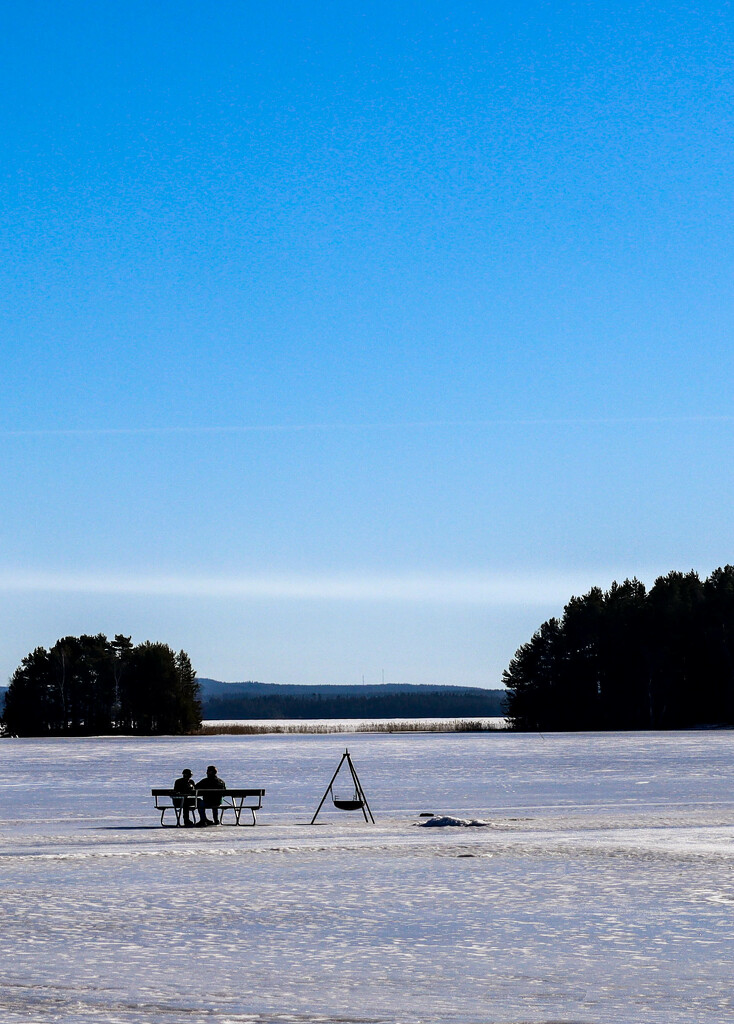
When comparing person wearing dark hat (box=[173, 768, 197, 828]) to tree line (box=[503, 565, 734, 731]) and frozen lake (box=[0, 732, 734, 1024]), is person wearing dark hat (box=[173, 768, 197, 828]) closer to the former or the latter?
frozen lake (box=[0, 732, 734, 1024])

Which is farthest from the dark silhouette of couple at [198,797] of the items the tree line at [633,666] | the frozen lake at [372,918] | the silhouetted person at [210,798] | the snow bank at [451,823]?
the tree line at [633,666]

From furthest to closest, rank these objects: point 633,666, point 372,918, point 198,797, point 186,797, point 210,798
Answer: point 633,666, point 198,797, point 210,798, point 186,797, point 372,918

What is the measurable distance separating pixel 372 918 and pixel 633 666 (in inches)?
5040

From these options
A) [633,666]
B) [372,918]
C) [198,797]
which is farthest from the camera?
[633,666]

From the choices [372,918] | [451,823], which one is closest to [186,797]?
[451,823]

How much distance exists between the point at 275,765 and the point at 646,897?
53.9 m

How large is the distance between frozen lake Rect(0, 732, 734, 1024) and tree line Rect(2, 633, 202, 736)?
111 meters

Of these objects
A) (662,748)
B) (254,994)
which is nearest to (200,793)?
(254,994)

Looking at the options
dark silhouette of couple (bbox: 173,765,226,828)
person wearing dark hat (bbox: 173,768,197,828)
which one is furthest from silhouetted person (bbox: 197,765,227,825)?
person wearing dark hat (bbox: 173,768,197,828)

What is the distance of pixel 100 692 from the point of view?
14588cm

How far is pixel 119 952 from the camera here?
528 inches

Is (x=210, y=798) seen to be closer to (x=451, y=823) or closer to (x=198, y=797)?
(x=198, y=797)

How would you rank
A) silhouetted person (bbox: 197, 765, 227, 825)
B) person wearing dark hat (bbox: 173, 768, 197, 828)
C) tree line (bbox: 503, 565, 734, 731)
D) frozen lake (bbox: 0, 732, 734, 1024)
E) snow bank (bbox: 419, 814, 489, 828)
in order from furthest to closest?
tree line (bbox: 503, 565, 734, 731)
silhouetted person (bbox: 197, 765, 227, 825)
person wearing dark hat (bbox: 173, 768, 197, 828)
snow bank (bbox: 419, 814, 489, 828)
frozen lake (bbox: 0, 732, 734, 1024)

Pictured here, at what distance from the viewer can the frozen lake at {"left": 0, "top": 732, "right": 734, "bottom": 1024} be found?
11055 mm
